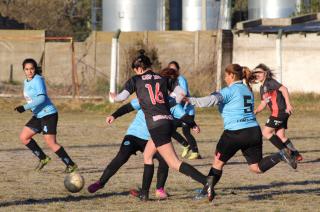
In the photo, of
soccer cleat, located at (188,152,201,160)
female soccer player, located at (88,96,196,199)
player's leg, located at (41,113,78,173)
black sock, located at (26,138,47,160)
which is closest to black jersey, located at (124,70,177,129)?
Result: female soccer player, located at (88,96,196,199)

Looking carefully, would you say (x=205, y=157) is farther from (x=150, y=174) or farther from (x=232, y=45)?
(x=232, y=45)

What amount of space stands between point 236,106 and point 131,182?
2795mm

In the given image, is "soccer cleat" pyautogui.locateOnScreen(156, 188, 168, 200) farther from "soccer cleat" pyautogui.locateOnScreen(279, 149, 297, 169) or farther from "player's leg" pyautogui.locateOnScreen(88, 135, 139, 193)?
"soccer cleat" pyautogui.locateOnScreen(279, 149, 297, 169)

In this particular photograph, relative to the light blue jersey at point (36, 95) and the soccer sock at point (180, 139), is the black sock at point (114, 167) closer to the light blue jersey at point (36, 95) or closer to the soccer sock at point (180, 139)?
the light blue jersey at point (36, 95)

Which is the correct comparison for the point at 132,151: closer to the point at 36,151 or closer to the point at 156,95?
the point at 156,95

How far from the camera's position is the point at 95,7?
58.3 m

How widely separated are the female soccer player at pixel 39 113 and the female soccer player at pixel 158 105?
3233mm

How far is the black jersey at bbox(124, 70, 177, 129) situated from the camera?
10891 millimetres

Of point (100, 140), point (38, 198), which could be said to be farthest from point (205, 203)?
point (100, 140)

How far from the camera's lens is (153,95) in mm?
10922

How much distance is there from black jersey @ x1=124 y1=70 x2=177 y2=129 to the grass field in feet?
3.40

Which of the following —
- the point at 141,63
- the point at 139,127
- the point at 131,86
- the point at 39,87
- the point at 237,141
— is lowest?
the point at 237,141

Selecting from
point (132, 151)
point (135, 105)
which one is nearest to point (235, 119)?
point (135, 105)

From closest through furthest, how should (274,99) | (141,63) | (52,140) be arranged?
(141,63)
(52,140)
(274,99)
